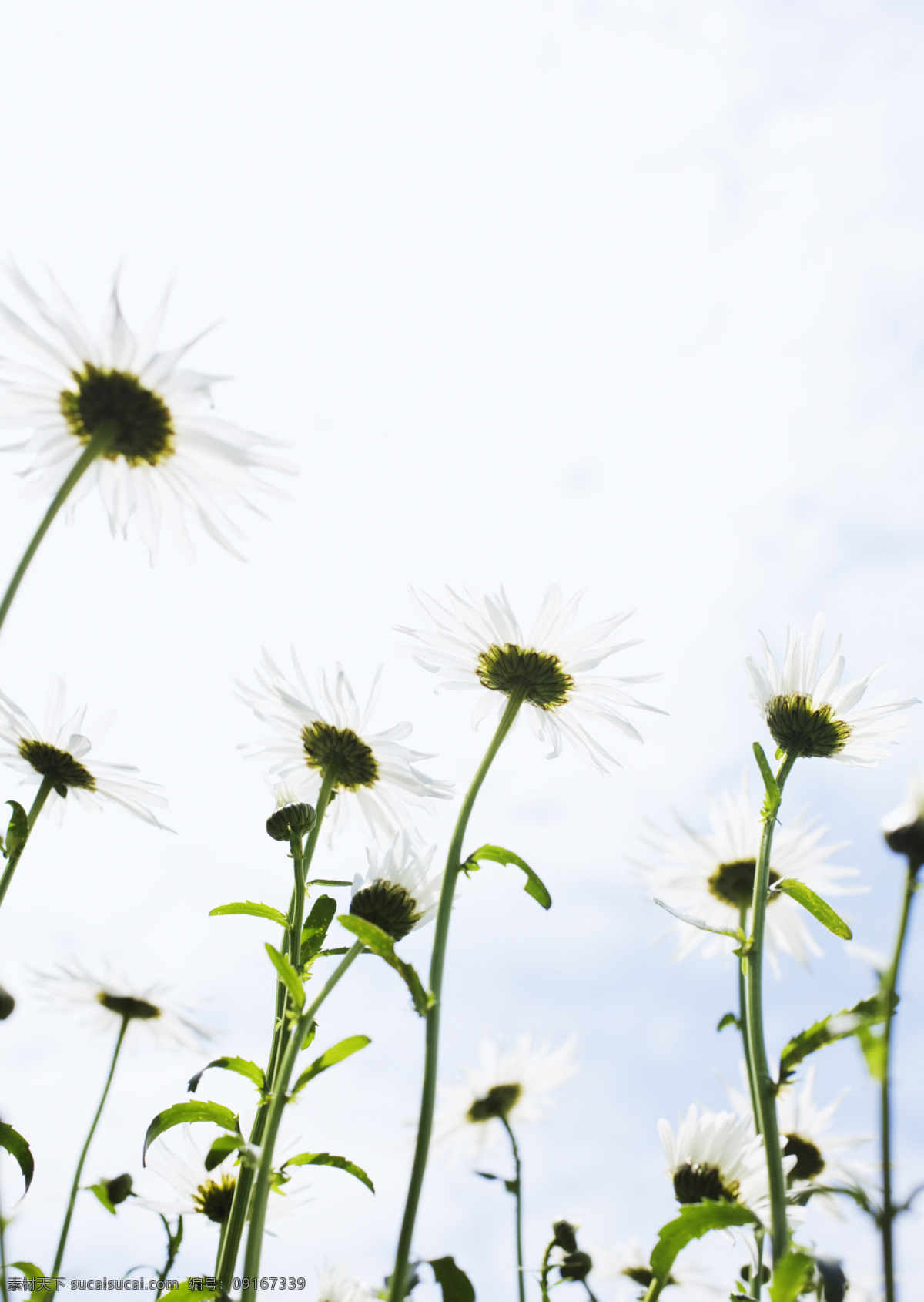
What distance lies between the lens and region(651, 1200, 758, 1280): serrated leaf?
58.2 inches

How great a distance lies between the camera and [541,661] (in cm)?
254

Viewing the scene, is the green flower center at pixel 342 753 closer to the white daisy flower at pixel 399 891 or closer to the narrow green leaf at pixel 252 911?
the white daisy flower at pixel 399 891

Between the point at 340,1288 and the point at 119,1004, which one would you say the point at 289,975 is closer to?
the point at 340,1288

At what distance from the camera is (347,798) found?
8.67 ft

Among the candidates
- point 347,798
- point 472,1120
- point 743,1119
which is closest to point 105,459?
point 347,798

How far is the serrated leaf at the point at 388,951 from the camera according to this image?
1586 millimetres

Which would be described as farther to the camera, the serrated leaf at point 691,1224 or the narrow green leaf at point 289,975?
the narrow green leaf at point 289,975

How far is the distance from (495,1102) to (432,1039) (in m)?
2.74

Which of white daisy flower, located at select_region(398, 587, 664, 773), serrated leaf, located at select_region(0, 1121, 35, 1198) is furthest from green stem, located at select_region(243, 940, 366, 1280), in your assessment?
white daisy flower, located at select_region(398, 587, 664, 773)

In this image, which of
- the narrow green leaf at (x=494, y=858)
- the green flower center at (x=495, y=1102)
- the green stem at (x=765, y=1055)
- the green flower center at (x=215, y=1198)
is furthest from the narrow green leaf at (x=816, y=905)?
the green flower center at (x=495, y=1102)

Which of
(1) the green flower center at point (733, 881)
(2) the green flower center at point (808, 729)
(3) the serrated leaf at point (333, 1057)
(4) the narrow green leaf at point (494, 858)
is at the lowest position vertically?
(3) the serrated leaf at point (333, 1057)

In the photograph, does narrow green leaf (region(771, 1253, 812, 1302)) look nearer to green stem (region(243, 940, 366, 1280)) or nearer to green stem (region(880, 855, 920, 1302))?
green stem (region(880, 855, 920, 1302))

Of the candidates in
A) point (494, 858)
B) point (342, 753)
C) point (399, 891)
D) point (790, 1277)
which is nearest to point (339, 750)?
point (342, 753)

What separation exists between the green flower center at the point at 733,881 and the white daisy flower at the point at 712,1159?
0.66 meters
